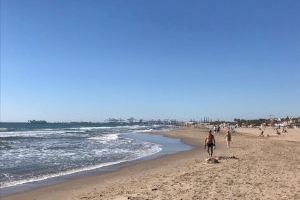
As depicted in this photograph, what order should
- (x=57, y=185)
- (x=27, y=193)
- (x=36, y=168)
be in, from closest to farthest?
(x=27, y=193)
(x=57, y=185)
(x=36, y=168)

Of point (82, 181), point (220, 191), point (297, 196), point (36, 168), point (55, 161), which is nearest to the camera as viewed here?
point (297, 196)

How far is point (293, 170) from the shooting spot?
55.1 ft

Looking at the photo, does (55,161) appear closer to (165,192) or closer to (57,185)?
(57,185)

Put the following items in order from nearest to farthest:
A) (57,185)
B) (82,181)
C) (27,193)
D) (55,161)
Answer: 1. (27,193)
2. (57,185)
3. (82,181)
4. (55,161)

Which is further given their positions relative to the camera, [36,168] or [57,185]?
[36,168]

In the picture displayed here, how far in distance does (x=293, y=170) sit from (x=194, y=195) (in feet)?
21.5

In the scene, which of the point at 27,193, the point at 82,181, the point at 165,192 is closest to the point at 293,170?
the point at 165,192

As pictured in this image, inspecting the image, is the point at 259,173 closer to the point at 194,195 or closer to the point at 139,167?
the point at 194,195

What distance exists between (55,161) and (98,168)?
3934mm

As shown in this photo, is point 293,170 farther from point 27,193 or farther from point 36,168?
point 36,168

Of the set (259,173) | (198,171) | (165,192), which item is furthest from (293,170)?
(165,192)

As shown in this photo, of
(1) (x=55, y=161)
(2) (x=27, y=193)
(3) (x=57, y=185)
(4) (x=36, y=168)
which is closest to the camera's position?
(2) (x=27, y=193)

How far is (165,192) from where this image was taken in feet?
40.6

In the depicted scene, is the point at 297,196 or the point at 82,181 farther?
the point at 82,181
